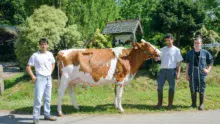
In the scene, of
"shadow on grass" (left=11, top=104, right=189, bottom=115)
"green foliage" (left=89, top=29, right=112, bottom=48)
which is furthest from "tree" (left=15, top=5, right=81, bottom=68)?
"shadow on grass" (left=11, top=104, right=189, bottom=115)

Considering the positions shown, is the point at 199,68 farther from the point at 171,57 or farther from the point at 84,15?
the point at 84,15

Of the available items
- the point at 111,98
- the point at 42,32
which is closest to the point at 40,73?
the point at 111,98

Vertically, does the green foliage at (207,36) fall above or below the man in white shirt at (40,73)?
above

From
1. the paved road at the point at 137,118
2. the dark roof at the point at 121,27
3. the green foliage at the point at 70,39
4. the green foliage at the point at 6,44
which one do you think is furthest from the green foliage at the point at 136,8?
the paved road at the point at 137,118

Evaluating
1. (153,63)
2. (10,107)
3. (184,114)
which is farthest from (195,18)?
(10,107)

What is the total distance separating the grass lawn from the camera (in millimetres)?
9195

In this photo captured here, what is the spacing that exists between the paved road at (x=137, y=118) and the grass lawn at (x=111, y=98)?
0.50 metres

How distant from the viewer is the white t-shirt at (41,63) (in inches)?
298

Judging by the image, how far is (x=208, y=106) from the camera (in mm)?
9312

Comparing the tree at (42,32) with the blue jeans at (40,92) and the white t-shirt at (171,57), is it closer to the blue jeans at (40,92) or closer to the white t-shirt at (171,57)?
the blue jeans at (40,92)

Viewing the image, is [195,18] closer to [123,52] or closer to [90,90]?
[90,90]

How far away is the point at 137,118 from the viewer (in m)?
8.02

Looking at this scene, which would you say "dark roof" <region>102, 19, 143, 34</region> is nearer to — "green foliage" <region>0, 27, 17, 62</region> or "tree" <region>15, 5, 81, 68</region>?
"tree" <region>15, 5, 81, 68</region>

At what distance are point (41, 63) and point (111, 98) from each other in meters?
4.11
